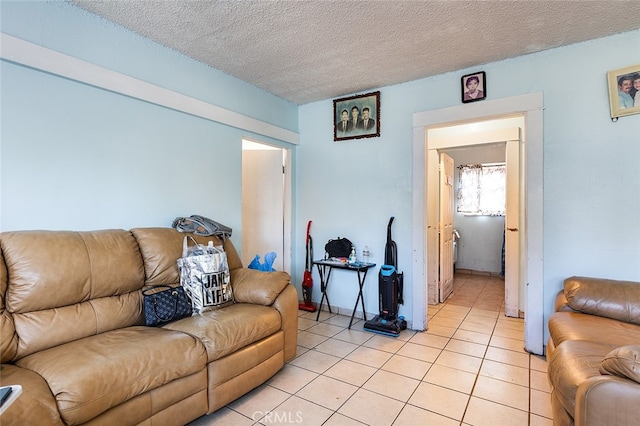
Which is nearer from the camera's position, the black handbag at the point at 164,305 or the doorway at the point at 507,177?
the black handbag at the point at 164,305

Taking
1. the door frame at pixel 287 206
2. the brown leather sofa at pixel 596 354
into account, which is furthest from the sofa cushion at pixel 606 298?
the door frame at pixel 287 206

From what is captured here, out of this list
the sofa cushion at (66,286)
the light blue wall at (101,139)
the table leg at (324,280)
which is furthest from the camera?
the table leg at (324,280)

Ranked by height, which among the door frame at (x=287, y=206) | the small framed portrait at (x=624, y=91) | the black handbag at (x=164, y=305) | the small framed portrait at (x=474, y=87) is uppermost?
the small framed portrait at (x=474, y=87)

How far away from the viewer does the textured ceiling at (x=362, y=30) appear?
2.18 meters

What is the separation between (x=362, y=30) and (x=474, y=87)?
1.33 meters

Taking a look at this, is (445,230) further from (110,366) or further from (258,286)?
(110,366)

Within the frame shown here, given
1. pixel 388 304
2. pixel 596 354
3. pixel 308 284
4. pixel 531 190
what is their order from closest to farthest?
pixel 596 354, pixel 531 190, pixel 388 304, pixel 308 284

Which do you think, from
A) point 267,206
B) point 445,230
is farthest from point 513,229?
point 267,206

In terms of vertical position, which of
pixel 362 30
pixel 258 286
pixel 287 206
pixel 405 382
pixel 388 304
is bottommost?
pixel 405 382

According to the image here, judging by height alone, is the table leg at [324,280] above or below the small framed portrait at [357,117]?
below

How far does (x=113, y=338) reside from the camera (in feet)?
5.80

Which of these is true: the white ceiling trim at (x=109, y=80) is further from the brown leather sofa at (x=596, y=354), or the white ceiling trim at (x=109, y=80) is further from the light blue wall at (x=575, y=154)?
the brown leather sofa at (x=596, y=354)

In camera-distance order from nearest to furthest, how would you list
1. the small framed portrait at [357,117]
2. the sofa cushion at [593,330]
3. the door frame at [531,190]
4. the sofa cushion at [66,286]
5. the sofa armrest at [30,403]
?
the sofa armrest at [30,403] < the sofa cushion at [66,286] < the sofa cushion at [593,330] < the door frame at [531,190] < the small framed portrait at [357,117]

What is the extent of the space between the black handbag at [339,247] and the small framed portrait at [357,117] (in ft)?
4.05
